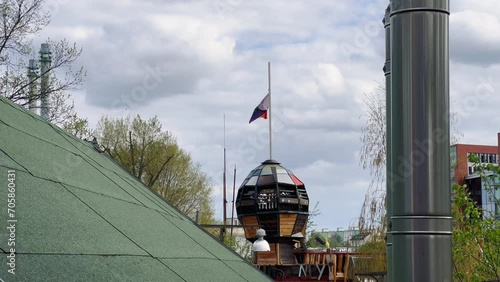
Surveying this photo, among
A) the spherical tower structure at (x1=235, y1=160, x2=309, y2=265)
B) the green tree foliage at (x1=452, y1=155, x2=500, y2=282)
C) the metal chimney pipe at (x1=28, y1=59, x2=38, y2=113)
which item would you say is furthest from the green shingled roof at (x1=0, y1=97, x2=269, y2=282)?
the spherical tower structure at (x1=235, y1=160, x2=309, y2=265)

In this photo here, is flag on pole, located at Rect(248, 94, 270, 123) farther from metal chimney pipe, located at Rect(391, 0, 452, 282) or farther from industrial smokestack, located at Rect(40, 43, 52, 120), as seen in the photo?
metal chimney pipe, located at Rect(391, 0, 452, 282)

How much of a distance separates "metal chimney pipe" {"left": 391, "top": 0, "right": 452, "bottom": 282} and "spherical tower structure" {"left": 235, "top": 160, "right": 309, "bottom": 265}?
1216 inches

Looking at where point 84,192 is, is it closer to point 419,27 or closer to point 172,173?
point 419,27

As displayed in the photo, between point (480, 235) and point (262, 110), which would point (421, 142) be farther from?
point (262, 110)

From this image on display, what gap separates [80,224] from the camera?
4.97 metres

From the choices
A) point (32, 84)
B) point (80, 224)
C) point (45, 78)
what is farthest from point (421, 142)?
point (45, 78)

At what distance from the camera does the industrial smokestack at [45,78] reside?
24812 millimetres

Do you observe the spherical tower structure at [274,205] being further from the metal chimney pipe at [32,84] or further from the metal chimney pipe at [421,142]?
the metal chimney pipe at [421,142]

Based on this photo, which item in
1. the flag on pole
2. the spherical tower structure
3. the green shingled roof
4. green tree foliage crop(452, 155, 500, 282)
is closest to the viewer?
the green shingled roof

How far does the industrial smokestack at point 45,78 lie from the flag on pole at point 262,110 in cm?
1419

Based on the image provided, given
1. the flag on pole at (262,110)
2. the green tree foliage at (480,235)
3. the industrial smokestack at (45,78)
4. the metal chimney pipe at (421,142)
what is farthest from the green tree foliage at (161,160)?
the metal chimney pipe at (421,142)

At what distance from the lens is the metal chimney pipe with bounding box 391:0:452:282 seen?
380cm

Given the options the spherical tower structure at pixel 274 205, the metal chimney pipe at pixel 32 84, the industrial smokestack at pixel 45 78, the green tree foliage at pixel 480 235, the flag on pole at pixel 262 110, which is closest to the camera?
the green tree foliage at pixel 480 235

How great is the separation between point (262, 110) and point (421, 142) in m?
35.2
